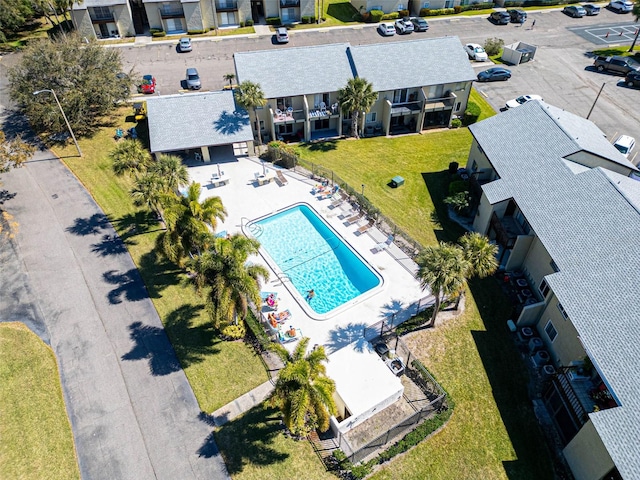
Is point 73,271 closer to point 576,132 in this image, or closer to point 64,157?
point 64,157

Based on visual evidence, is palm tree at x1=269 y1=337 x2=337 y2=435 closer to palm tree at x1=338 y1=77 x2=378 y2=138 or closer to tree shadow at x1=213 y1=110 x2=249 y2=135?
tree shadow at x1=213 y1=110 x2=249 y2=135

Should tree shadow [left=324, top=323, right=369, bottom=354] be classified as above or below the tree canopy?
below

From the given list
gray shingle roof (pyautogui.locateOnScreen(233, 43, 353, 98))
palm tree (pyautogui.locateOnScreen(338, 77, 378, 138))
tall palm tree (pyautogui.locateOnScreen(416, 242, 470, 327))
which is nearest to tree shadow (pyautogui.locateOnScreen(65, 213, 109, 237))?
gray shingle roof (pyautogui.locateOnScreen(233, 43, 353, 98))

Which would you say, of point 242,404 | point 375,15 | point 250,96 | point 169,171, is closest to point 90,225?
point 169,171

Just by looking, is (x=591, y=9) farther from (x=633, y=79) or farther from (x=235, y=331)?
(x=235, y=331)

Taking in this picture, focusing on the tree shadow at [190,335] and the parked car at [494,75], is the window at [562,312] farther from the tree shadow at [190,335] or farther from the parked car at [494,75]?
the parked car at [494,75]

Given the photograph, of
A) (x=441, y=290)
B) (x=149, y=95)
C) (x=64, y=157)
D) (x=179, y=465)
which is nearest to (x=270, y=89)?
(x=149, y=95)
